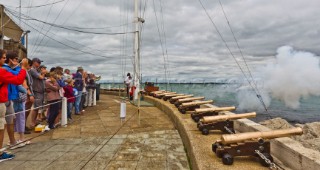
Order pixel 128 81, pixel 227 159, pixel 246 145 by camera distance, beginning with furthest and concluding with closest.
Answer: pixel 128 81 → pixel 246 145 → pixel 227 159

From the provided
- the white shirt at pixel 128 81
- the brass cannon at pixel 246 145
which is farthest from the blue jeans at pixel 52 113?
the white shirt at pixel 128 81

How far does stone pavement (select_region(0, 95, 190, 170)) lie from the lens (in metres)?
4.20

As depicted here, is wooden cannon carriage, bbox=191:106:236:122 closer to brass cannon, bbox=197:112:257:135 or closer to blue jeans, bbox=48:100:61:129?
brass cannon, bbox=197:112:257:135

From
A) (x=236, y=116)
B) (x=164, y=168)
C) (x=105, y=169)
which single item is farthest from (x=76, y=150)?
(x=236, y=116)

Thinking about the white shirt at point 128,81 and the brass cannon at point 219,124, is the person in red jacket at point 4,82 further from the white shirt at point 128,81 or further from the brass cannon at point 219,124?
the white shirt at point 128,81

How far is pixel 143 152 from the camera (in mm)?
4855

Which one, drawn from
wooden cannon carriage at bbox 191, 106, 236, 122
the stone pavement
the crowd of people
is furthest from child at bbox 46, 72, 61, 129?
wooden cannon carriage at bbox 191, 106, 236, 122

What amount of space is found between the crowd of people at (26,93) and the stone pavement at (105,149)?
0.48 meters

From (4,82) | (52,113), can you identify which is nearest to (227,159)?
(4,82)

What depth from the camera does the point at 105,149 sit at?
5059 mm

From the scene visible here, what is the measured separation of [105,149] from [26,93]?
7.56 feet

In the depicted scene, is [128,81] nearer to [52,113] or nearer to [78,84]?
[78,84]

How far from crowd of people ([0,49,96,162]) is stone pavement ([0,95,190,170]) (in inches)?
19.0

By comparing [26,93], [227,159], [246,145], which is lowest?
[227,159]
